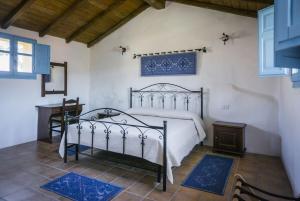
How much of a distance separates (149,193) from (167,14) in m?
4.12

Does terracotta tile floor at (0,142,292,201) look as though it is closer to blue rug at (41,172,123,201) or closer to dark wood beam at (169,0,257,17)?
blue rug at (41,172,123,201)

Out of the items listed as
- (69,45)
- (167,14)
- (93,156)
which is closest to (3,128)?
(93,156)

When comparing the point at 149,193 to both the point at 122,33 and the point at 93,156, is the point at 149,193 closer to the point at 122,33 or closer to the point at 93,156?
the point at 93,156

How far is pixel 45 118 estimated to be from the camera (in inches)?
186

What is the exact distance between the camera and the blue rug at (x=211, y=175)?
2660mm

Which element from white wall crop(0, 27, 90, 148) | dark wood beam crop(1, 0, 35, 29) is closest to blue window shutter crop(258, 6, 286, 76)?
dark wood beam crop(1, 0, 35, 29)

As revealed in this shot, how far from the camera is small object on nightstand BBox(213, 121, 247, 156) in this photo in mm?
3762

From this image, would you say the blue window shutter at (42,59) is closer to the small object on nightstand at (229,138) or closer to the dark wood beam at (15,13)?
the dark wood beam at (15,13)

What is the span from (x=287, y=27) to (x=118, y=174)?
2.83 m

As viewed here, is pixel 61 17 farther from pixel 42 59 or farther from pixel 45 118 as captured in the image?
pixel 45 118

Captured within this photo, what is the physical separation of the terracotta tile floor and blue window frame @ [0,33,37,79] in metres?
1.62

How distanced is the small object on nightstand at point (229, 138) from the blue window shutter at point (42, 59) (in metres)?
4.14

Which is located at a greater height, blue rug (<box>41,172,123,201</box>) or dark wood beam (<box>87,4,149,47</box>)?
dark wood beam (<box>87,4,149,47</box>)

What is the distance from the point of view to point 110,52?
19.3 feet
